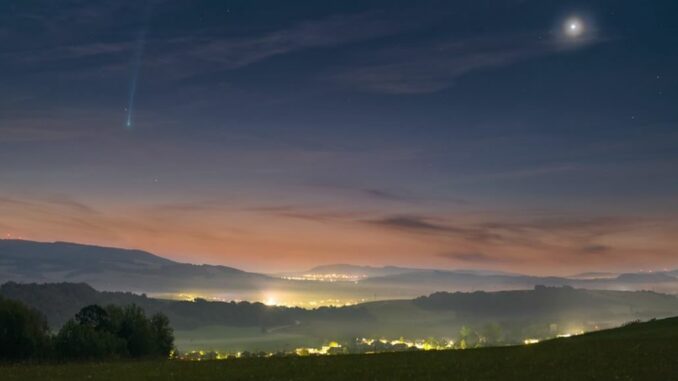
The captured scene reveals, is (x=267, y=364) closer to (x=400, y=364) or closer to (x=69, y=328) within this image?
(x=400, y=364)

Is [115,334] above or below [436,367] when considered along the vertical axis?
above

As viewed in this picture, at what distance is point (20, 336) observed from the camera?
69.2m

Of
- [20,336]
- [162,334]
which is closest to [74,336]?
[20,336]

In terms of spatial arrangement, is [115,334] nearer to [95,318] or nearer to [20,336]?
[95,318]

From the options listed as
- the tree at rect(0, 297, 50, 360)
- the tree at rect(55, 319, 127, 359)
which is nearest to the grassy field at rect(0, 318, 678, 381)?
the tree at rect(55, 319, 127, 359)

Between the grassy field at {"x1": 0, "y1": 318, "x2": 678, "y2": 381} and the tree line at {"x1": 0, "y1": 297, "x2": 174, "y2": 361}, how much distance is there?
24.7 metres

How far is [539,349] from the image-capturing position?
50281 millimetres

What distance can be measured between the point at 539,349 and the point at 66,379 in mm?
35225

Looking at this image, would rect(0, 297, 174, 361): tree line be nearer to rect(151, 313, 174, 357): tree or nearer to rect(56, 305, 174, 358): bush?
rect(56, 305, 174, 358): bush

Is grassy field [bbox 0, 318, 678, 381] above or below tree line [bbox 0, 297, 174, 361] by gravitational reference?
below

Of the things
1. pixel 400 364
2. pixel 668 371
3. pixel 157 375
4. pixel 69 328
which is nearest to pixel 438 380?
pixel 400 364

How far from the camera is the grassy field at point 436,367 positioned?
36.0 m

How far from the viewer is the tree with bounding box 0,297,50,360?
6894 centimetres

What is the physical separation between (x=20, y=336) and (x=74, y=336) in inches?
226
